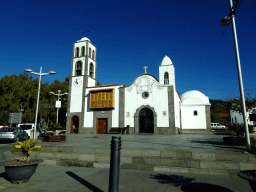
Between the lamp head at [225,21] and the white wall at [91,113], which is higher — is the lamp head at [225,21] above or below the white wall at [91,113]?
above

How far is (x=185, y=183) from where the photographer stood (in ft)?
15.0

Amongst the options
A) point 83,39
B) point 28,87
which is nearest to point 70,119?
point 83,39

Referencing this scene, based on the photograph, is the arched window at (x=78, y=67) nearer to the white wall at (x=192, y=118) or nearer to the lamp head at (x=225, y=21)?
the white wall at (x=192, y=118)

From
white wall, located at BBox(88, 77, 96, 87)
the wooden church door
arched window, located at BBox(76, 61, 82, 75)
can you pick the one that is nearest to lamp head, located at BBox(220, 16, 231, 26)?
the wooden church door

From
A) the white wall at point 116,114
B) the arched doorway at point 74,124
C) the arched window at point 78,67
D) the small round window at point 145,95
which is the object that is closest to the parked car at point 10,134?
the arched doorway at point 74,124

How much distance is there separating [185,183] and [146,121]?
17.1 metres

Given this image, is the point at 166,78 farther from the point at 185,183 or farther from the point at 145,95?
the point at 185,183

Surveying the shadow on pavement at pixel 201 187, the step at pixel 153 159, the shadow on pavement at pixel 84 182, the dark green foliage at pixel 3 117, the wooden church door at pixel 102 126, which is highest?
the dark green foliage at pixel 3 117

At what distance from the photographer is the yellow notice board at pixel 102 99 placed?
2288 cm

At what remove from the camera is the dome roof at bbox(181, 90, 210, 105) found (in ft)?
96.6

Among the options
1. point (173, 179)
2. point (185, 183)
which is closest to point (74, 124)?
point (173, 179)

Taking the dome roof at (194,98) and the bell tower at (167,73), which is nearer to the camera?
the bell tower at (167,73)

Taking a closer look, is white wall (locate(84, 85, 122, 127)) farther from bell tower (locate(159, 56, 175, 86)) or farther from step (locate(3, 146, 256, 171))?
step (locate(3, 146, 256, 171))

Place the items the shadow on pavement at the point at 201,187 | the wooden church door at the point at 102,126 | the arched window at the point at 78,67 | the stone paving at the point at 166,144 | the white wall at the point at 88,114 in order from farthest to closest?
1. the arched window at the point at 78,67
2. the white wall at the point at 88,114
3. the wooden church door at the point at 102,126
4. the stone paving at the point at 166,144
5. the shadow on pavement at the point at 201,187
